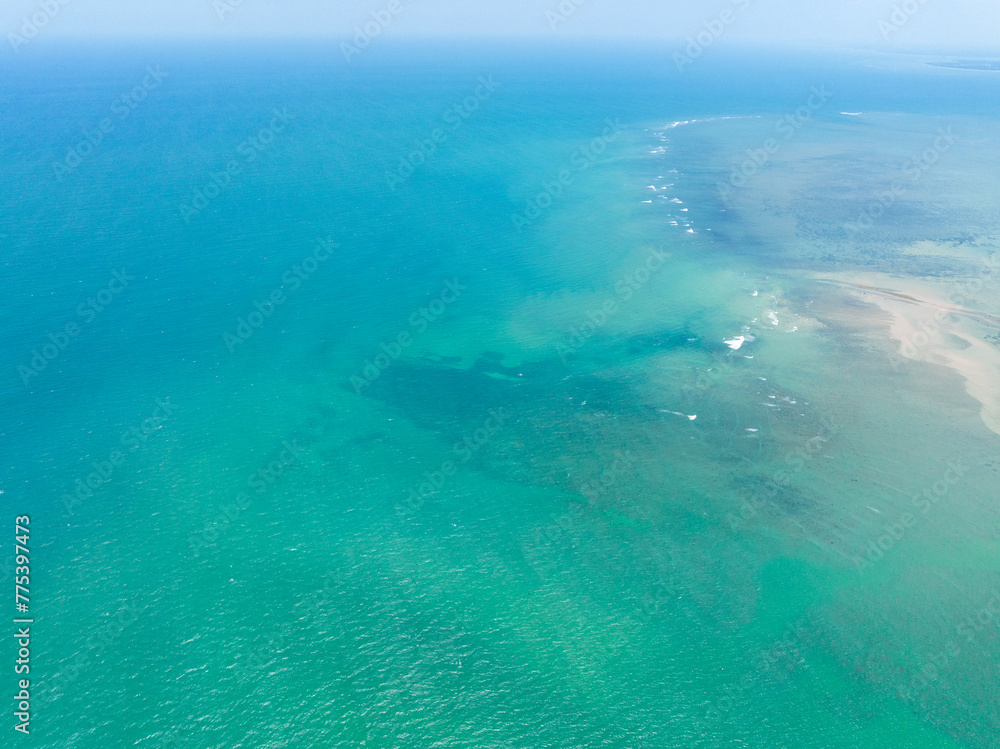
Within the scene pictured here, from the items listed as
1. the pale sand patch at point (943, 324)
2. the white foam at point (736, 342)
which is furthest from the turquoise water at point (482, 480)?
the pale sand patch at point (943, 324)

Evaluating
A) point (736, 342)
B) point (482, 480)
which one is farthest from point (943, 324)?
point (482, 480)

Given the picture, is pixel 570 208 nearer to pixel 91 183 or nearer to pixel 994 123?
Result: pixel 91 183

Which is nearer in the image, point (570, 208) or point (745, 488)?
point (745, 488)

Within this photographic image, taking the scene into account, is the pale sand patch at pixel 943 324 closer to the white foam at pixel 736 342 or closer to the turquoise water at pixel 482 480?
the turquoise water at pixel 482 480

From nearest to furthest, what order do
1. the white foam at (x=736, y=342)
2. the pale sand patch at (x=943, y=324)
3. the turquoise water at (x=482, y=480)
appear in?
the turquoise water at (x=482, y=480)
the pale sand patch at (x=943, y=324)
the white foam at (x=736, y=342)

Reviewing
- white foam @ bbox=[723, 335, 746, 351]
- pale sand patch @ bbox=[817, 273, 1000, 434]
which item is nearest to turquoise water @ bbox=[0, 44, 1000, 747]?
white foam @ bbox=[723, 335, 746, 351]

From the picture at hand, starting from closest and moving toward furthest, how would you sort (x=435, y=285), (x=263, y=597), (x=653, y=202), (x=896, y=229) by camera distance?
(x=263, y=597) → (x=435, y=285) → (x=896, y=229) → (x=653, y=202)

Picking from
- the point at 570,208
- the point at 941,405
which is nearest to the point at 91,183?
the point at 570,208

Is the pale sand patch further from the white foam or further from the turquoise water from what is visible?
the white foam
